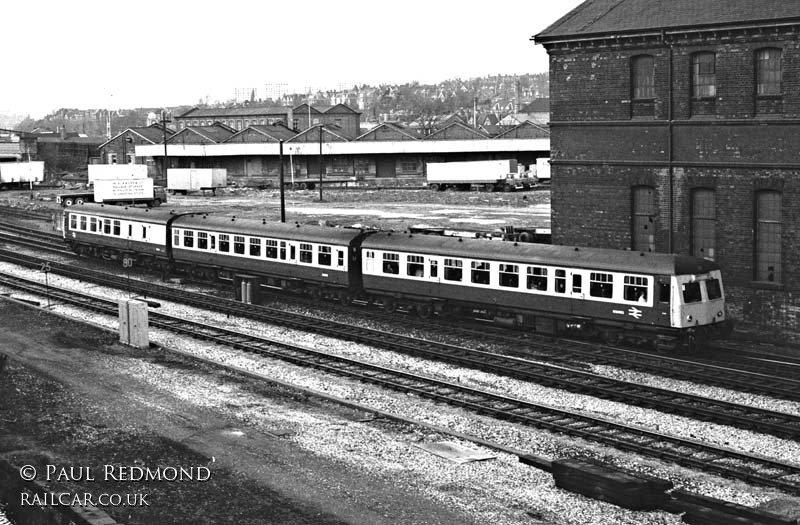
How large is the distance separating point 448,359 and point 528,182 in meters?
65.8

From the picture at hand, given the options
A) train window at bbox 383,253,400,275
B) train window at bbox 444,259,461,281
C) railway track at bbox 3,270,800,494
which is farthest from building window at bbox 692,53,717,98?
railway track at bbox 3,270,800,494

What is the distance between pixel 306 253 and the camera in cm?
3838

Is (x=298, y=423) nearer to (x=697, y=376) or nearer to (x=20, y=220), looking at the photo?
(x=697, y=376)

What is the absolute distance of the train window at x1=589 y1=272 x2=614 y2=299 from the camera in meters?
29.0

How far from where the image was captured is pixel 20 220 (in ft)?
237

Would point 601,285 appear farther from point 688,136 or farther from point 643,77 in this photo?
point 643,77

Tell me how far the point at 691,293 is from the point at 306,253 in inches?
607

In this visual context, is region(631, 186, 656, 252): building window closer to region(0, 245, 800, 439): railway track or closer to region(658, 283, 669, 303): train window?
region(658, 283, 669, 303): train window

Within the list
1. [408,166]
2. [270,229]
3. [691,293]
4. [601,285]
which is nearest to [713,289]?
[691,293]

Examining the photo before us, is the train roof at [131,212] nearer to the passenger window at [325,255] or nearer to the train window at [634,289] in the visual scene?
the passenger window at [325,255]

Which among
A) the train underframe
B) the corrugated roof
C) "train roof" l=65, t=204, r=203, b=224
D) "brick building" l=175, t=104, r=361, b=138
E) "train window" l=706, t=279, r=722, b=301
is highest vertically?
"brick building" l=175, t=104, r=361, b=138

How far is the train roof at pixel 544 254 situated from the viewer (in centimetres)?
2825

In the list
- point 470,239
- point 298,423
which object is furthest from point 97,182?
point 298,423

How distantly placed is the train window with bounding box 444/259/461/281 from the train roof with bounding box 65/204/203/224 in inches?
675
